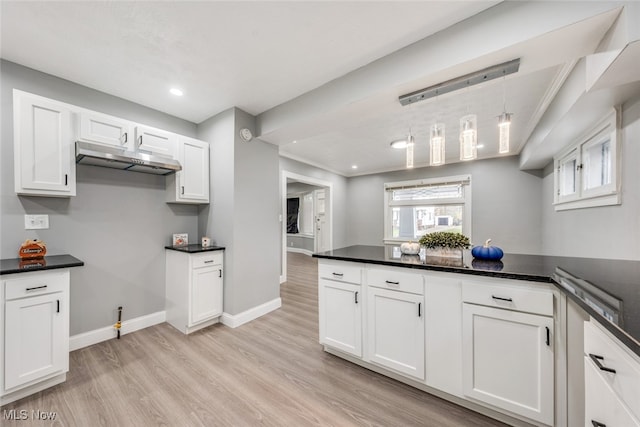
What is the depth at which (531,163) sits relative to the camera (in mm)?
3771

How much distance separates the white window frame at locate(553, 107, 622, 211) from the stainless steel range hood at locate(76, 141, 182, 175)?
3855 mm

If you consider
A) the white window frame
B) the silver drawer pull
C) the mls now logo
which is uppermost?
the white window frame

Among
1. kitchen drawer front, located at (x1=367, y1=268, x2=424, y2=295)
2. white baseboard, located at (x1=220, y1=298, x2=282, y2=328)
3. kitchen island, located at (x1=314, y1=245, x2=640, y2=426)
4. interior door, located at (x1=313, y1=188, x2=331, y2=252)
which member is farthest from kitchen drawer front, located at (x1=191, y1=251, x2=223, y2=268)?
interior door, located at (x1=313, y1=188, x2=331, y2=252)

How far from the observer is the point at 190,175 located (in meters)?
2.77

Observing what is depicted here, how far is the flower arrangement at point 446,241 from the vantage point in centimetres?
173

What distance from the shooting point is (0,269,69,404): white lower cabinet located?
1.52 meters

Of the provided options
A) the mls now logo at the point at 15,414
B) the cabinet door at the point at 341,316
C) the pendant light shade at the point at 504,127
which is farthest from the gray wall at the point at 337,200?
the mls now logo at the point at 15,414

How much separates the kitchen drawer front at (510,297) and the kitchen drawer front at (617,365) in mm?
319

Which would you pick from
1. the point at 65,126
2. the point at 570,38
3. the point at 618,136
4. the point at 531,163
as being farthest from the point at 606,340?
the point at 531,163

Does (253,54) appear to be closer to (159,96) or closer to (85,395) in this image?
(159,96)

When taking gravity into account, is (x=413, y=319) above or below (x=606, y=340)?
below

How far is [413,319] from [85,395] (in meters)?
2.38

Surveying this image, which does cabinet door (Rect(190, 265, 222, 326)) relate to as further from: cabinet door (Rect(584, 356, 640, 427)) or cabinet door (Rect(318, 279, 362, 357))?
cabinet door (Rect(584, 356, 640, 427))

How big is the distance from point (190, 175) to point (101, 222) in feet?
3.18
